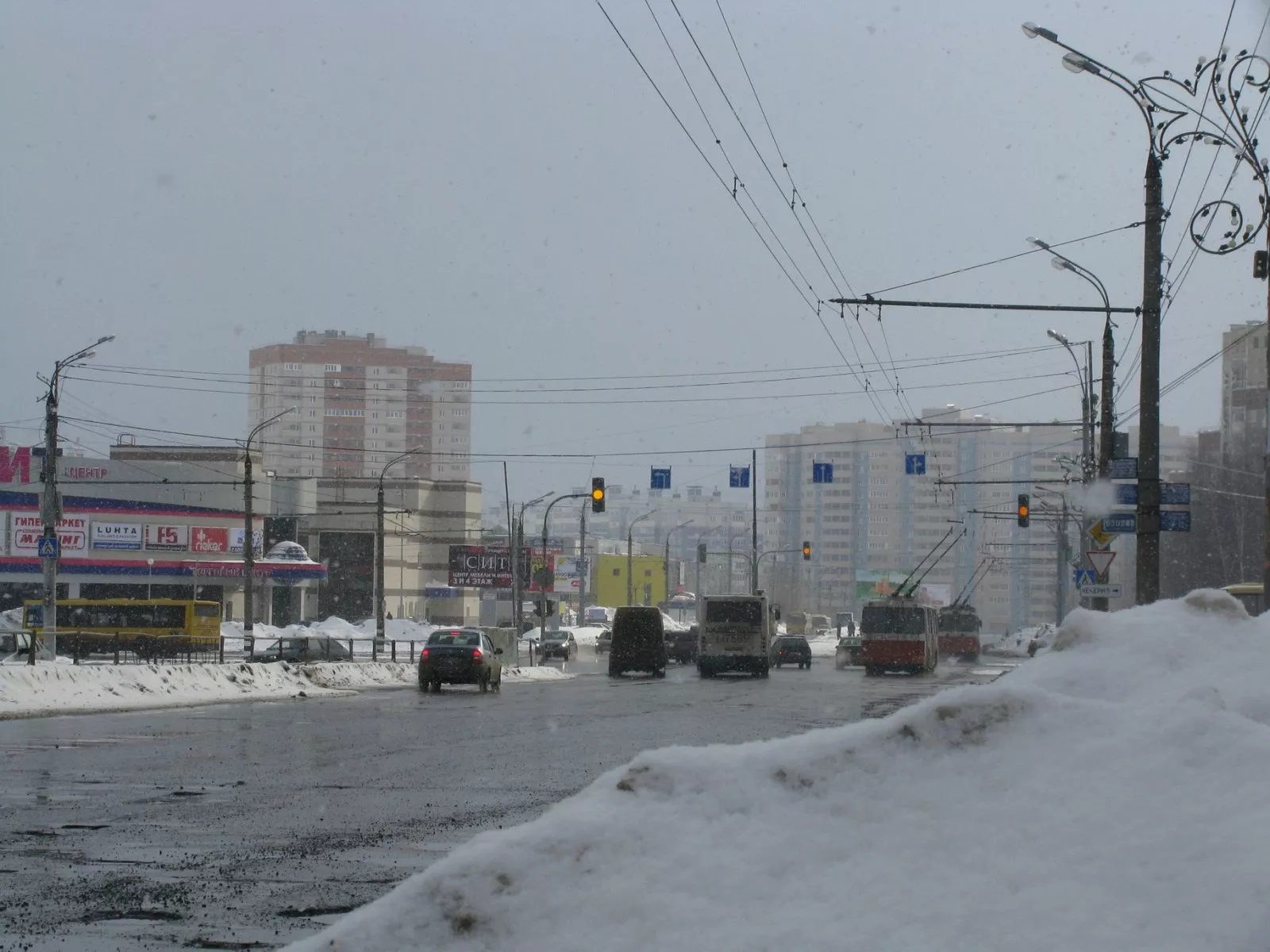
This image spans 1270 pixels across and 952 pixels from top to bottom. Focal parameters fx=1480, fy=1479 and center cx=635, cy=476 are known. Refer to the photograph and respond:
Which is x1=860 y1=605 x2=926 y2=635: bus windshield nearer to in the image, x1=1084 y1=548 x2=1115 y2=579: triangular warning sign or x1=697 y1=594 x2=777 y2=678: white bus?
x1=697 y1=594 x2=777 y2=678: white bus

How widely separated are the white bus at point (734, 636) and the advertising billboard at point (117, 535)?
→ 31.6m

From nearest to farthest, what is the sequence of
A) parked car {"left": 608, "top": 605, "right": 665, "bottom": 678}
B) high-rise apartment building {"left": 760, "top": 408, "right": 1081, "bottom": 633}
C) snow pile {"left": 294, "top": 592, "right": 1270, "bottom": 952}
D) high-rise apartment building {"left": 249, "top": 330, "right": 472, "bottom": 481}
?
snow pile {"left": 294, "top": 592, "right": 1270, "bottom": 952} < parked car {"left": 608, "top": 605, "right": 665, "bottom": 678} < high-rise apartment building {"left": 760, "top": 408, "right": 1081, "bottom": 633} < high-rise apartment building {"left": 249, "top": 330, "right": 472, "bottom": 481}

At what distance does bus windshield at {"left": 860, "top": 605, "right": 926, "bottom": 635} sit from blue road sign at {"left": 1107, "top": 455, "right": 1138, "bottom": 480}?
2599 cm

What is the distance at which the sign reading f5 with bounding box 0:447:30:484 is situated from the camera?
6550cm

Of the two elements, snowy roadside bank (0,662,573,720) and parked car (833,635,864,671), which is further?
parked car (833,635,864,671)

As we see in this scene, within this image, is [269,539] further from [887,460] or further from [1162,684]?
[887,460]

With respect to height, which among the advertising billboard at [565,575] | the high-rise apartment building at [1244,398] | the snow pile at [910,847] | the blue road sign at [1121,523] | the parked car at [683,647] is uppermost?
the high-rise apartment building at [1244,398]

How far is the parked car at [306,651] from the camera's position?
43.1 meters

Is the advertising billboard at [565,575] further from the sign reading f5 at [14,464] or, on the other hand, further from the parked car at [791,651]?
the sign reading f5 at [14,464]

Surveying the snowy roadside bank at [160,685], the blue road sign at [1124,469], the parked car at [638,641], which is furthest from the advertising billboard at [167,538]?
the blue road sign at [1124,469]

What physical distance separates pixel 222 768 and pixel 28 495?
52406 millimetres

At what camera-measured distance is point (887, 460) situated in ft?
564

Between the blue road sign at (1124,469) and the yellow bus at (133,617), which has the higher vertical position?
the blue road sign at (1124,469)

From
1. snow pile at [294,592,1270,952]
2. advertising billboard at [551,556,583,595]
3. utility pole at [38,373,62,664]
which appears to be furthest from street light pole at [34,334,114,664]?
advertising billboard at [551,556,583,595]
